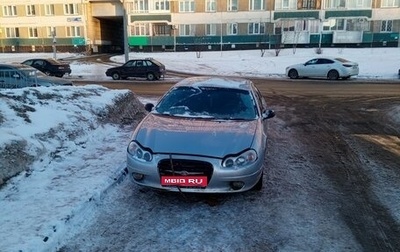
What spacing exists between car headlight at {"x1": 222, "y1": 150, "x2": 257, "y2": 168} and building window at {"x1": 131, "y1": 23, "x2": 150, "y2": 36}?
50240mm

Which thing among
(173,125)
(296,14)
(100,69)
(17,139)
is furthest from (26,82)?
(296,14)

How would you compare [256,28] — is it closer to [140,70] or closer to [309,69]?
[309,69]

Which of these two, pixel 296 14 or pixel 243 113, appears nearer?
pixel 243 113

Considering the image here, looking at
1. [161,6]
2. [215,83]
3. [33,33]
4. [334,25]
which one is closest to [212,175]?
[215,83]

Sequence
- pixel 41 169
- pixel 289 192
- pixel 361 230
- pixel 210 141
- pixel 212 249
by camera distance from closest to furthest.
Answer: pixel 212 249 < pixel 361 230 < pixel 210 141 < pixel 289 192 < pixel 41 169

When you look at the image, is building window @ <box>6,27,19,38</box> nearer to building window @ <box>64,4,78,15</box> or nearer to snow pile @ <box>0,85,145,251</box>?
building window @ <box>64,4,78,15</box>

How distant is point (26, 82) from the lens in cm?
1441

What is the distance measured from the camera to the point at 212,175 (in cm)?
460

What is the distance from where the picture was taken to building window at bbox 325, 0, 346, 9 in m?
47.5

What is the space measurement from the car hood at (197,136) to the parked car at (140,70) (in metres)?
20.2

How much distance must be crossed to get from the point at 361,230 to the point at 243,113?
8.08 ft

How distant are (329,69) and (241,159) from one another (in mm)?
22214

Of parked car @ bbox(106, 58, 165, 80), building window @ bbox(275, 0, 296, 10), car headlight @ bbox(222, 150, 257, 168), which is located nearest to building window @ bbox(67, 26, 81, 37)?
building window @ bbox(275, 0, 296, 10)

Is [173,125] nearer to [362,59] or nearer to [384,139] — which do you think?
[384,139]
